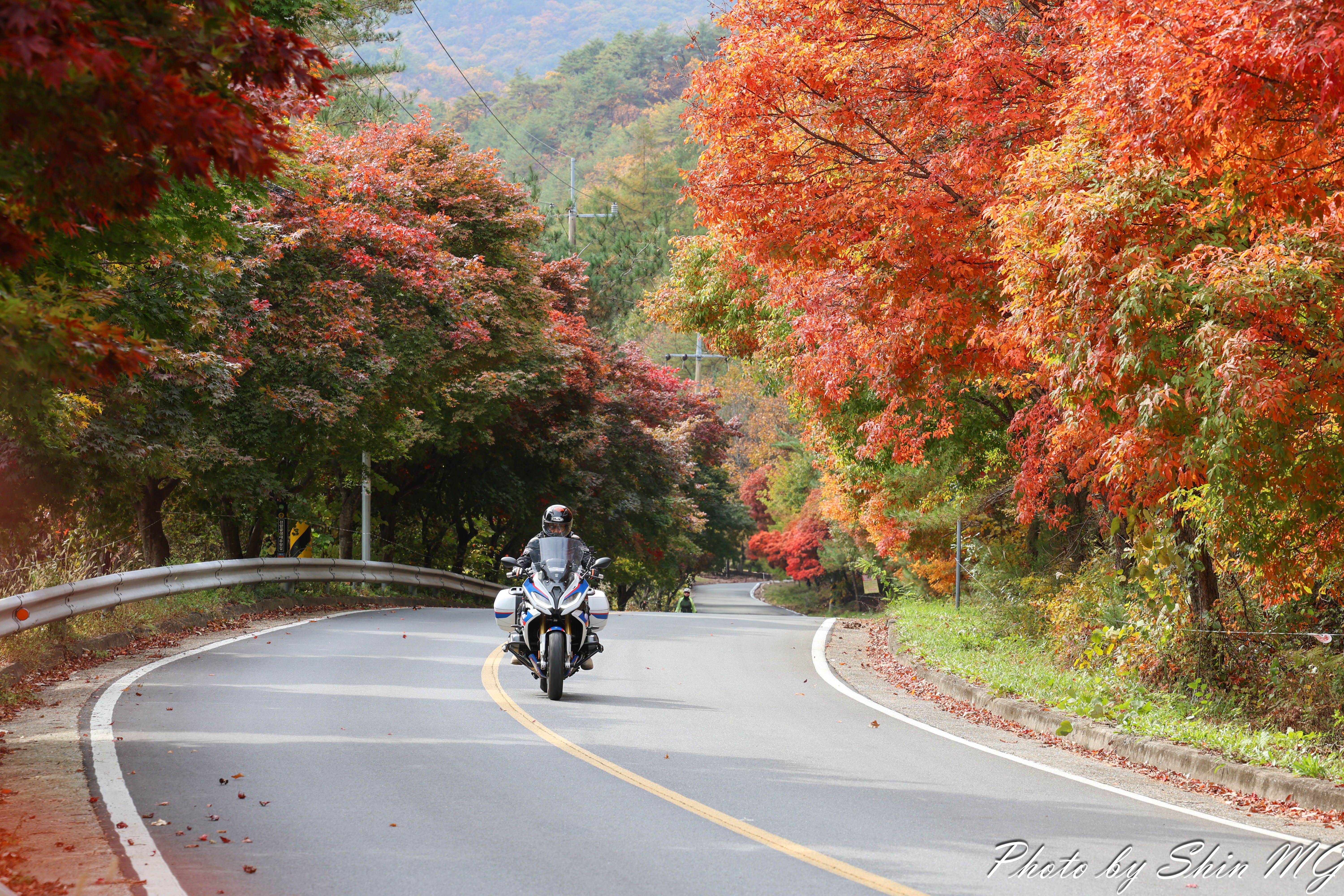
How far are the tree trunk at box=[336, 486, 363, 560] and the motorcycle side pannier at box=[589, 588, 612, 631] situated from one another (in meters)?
17.9

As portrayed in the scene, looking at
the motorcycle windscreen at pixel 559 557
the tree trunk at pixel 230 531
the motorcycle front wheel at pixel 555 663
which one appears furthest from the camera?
the tree trunk at pixel 230 531

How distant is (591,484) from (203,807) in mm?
27830

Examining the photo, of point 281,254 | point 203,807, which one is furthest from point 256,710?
point 281,254

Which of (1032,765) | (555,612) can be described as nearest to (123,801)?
(555,612)

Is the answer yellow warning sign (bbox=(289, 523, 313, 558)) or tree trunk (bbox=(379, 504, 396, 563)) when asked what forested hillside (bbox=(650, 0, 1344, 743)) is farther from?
tree trunk (bbox=(379, 504, 396, 563))

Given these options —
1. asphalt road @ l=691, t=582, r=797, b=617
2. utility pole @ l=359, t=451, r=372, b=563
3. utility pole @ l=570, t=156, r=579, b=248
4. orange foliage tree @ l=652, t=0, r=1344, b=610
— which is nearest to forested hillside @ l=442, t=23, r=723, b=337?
utility pole @ l=570, t=156, r=579, b=248

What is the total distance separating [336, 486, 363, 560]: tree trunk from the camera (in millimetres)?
30125

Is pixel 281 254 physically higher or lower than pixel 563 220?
lower

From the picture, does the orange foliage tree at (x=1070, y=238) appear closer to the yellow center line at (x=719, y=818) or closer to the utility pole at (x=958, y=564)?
the utility pole at (x=958, y=564)

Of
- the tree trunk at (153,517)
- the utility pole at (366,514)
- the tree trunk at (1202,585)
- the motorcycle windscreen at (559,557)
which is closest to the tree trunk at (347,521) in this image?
the utility pole at (366,514)

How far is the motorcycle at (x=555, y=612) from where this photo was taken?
12266mm

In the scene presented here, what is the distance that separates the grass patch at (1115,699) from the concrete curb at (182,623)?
837 centimetres

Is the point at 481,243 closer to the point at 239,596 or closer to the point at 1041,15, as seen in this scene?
the point at 239,596

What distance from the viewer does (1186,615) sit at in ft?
43.9
